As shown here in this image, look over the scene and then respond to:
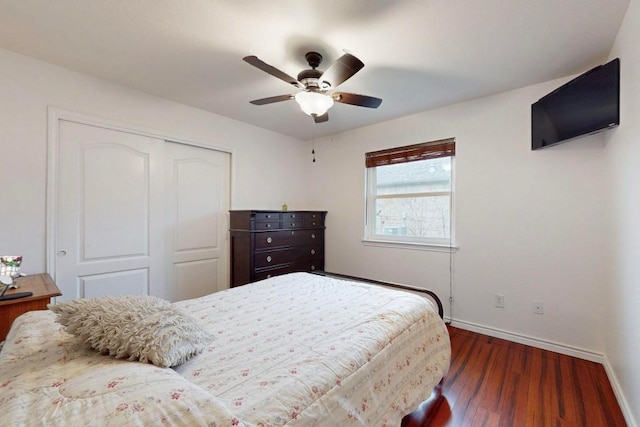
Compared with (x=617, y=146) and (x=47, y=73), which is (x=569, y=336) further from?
(x=47, y=73)

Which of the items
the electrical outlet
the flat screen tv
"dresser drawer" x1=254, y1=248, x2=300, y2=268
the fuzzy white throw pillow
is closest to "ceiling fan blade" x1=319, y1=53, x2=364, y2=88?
the fuzzy white throw pillow

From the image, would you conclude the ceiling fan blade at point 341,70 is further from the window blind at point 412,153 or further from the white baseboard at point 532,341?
the white baseboard at point 532,341

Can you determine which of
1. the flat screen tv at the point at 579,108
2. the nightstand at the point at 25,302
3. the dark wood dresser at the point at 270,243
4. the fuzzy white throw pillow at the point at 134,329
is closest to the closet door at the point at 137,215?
the dark wood dresser at the point at 270,243

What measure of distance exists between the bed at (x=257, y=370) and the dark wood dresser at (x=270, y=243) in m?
1.27

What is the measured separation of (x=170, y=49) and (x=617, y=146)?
314cm

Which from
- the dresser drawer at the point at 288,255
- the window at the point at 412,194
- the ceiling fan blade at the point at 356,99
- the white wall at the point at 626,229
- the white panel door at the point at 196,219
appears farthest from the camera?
the dresser drawer at the point at 288,255

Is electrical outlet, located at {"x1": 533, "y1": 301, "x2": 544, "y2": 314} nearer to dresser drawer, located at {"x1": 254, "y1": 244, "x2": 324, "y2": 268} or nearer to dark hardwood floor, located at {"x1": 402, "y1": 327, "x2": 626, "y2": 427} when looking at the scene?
dark hardwood floor, located at {"x1": 402, "y1": 327, "x2": 626, "y2": 427}

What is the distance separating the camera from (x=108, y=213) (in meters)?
2.56

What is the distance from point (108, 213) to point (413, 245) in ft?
10.2

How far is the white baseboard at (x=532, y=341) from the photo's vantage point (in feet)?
7.59

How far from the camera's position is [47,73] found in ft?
7.25

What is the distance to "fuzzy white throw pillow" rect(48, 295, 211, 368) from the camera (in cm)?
96

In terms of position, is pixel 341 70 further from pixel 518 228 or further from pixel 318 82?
pixel 518 228

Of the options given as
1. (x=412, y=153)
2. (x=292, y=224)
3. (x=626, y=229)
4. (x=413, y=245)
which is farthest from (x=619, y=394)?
(x=292, y=224)
